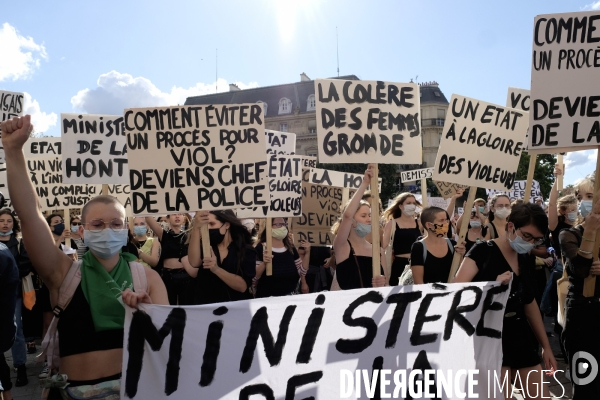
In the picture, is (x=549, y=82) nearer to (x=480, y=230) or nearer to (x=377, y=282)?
(x=377, y=282)

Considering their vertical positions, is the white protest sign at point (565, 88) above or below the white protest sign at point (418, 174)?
Answer: above

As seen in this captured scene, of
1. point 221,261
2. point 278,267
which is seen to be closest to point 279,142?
point 278,267

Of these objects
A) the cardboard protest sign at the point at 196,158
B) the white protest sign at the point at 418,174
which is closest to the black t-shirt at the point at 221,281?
the cardboard protest sign at the point at 196,158

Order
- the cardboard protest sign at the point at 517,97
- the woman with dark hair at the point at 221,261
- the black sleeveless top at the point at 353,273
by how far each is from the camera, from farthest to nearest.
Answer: the cardboard protest sign at the point at 517,97 < the black sleeveless top at the point at 353,273 < the woman with dark hair at the point at 221,261

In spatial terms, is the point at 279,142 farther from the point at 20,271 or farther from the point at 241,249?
the point at 20,271

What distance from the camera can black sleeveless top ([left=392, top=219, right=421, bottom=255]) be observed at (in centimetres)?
648

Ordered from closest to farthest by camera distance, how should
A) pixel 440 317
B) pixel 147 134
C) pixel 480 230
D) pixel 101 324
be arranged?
pixel 101 324, pixel 440 317, pixel 147 134, pixel 480 230

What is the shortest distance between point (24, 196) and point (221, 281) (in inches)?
97.2

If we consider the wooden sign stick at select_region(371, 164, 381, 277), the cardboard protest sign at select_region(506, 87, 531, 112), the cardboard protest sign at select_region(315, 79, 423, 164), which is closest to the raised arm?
the wooden sign stick at select_region(371, 164, 381, 277)

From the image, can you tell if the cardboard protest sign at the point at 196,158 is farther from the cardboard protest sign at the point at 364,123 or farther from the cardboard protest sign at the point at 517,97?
the cardboard protest sign at the point at 517,97

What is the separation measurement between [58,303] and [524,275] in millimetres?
3103

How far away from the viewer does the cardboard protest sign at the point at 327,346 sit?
3.15 meters

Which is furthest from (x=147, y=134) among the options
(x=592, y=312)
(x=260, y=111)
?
(x=592, y=312)

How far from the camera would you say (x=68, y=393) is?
8.59 ft
